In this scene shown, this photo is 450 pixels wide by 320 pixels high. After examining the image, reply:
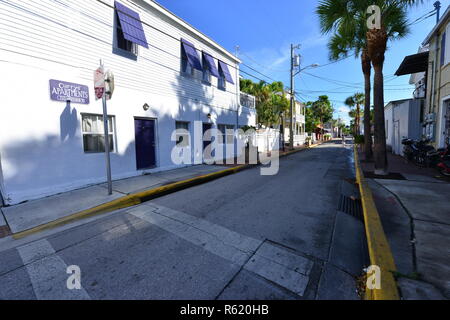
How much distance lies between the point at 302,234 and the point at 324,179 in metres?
4.81

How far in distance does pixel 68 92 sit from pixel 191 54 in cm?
579

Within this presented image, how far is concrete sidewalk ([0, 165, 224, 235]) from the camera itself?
4133 millimetres

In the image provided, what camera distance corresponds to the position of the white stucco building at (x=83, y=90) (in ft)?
16.4

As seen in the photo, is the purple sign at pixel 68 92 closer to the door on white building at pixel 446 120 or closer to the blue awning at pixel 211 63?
the blue awning at pixel 211 63

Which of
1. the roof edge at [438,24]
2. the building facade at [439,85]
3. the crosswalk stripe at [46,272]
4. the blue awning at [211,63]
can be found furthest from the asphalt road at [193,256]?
the roof edge at [438,24]

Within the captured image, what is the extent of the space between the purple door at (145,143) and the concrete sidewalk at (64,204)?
4.54ft

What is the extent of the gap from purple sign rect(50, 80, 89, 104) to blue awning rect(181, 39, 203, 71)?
499 centimetres

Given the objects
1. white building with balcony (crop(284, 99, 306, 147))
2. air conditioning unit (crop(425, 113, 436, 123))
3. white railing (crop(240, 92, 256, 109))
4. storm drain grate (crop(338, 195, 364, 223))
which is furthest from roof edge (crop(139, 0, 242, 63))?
white building with balcony (crop(284, 99, 306, 147))

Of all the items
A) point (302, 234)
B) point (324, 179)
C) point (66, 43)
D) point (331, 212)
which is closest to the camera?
point (302, 234)

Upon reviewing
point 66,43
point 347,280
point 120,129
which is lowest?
point 347,280

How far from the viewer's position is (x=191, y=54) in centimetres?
979

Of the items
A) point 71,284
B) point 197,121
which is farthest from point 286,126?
point 71,284
